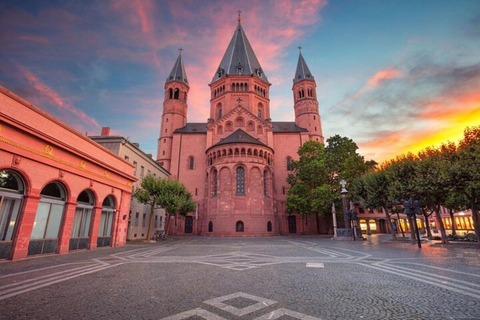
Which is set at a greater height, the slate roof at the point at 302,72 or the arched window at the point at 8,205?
the slate roof at the point at 302,72

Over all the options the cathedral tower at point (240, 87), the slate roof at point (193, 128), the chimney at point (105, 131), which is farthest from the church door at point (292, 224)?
the chimney at point (105, 131)

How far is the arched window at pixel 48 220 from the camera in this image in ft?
40.1

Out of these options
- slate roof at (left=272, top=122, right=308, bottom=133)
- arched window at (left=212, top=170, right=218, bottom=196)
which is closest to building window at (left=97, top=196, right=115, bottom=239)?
arched window at (left=212, top=170, right=218, bottom=196)

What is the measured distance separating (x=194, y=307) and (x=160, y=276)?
3.53m

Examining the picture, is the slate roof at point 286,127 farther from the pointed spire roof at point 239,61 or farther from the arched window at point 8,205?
the arched window at point 8,205

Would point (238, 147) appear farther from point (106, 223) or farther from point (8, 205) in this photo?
point (8, 205)

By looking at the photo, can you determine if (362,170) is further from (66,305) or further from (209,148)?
(66,305)

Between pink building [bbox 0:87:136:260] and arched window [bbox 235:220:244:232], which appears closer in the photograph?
pink building [bbox 0:87:136:260]

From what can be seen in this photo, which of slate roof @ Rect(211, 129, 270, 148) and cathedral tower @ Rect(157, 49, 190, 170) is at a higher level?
cathedral tower @ Rect(157, 49, 190, 170)

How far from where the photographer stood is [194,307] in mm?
4473

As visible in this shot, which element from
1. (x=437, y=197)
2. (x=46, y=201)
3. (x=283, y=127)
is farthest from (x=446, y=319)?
(x=283, y=127)

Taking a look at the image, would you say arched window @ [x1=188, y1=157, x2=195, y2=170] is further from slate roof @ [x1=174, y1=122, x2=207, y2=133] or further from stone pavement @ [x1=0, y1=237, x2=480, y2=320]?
stone pavement @ [x1=0, y1=237, x2=480, y2=320]

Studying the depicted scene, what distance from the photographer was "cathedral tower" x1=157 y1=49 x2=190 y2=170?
4866 cm

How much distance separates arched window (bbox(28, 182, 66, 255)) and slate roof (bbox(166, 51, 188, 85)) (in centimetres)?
4531
